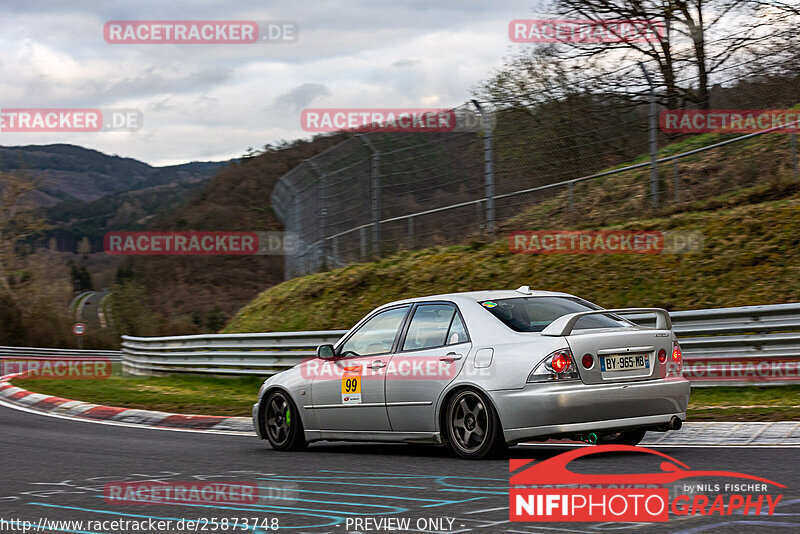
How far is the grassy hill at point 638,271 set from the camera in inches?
518

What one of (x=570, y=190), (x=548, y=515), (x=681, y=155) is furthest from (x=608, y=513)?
(x=570, y=190)

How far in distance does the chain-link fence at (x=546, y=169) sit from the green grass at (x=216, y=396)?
474cm

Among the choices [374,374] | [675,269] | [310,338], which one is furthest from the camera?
[310,338]

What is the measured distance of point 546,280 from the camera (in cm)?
1576

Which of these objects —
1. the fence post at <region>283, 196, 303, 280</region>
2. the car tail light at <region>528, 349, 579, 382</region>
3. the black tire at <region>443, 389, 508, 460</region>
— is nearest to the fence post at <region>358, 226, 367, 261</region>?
the fence post at <region>283, 196, 303, 280</region>

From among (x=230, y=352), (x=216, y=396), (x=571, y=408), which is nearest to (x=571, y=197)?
(x=230, y=352)

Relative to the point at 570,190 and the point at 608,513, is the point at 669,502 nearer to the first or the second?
the point at 608,513

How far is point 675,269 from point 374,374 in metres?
7.24

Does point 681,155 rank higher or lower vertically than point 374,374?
higher

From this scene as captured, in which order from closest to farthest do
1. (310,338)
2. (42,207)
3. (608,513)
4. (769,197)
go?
(608,513), (769,197), (310,338), (42,207)

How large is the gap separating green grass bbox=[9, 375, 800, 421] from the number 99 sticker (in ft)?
10.8

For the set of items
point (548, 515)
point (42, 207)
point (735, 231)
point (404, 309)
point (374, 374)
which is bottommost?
point (548, 515)

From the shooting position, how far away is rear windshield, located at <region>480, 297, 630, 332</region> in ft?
24.8

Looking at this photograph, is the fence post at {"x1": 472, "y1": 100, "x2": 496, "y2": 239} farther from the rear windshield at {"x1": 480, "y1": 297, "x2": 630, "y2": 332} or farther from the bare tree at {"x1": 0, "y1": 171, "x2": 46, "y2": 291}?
the bare tree at {"x1": 0, "y1": 171, "x2": 46, "y2": 291}
